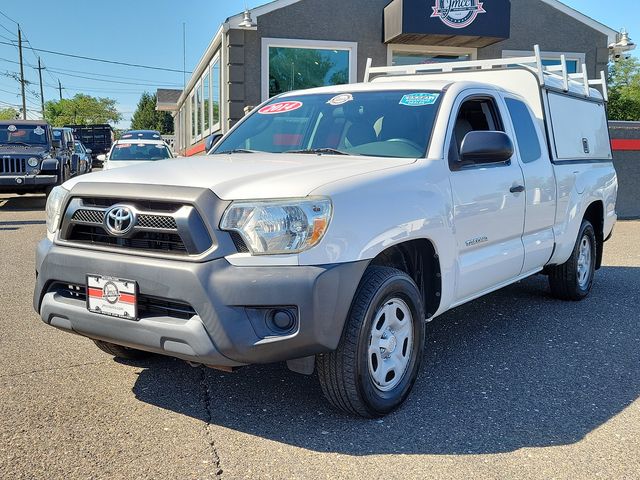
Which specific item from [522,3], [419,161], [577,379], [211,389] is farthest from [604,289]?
[522,3]

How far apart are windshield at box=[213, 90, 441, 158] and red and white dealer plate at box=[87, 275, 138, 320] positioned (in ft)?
5.42

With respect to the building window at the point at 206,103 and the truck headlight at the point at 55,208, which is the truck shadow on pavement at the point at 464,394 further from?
the building window at the point at 206,103

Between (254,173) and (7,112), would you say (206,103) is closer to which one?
(254,173)

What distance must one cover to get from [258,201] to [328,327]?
669 mm

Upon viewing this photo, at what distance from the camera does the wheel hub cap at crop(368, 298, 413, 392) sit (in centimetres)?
346

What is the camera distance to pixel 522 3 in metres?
15.5

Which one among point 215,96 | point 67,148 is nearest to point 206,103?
point 215,96

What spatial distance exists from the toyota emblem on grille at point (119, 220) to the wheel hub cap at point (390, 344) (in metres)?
1.31

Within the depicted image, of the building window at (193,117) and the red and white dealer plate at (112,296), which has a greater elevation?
the building window at (193,117)

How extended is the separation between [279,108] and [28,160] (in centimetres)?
1088

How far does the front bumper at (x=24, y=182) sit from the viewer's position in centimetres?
1386

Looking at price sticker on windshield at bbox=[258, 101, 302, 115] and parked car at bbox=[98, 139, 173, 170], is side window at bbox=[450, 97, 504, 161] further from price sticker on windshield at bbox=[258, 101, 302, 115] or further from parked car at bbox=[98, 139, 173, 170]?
parked car at bbox=[98, 139, 173, 170]

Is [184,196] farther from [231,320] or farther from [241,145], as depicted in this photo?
[241,145]

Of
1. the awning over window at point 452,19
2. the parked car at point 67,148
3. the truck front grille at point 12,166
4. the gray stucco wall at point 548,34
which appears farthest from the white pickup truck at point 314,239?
the parked car at point 67,148
